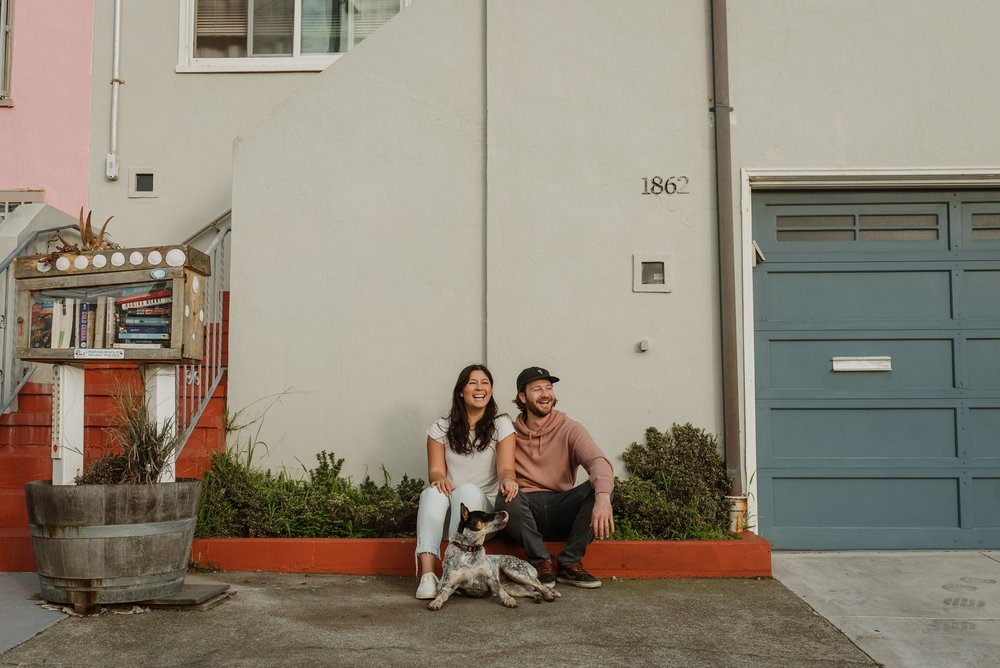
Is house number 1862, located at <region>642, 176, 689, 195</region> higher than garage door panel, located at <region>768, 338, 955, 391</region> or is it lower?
higher

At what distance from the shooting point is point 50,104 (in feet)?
27.7

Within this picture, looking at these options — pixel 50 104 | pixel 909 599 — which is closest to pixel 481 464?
pixel 909 599

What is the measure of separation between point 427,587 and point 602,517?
3.33ft

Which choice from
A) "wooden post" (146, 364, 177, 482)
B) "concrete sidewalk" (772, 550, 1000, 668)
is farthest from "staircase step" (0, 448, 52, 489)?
"concrete sidewalk" (772, 550, 1000, 668)

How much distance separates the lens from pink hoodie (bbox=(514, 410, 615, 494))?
5.39m

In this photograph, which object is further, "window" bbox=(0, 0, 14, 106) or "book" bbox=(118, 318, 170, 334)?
"window" bbox=(0, 0, 14, 106)

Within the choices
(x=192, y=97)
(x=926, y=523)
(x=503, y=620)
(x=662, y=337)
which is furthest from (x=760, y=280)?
(x=192, y=97)

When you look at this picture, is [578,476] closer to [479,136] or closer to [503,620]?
[503,620]

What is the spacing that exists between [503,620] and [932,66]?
479cm

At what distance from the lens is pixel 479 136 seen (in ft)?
Answer: 20.9

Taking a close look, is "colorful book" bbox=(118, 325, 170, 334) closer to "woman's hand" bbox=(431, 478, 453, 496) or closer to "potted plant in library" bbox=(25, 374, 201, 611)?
"potted plant in library" bbox=(25, 374, 201, 611)

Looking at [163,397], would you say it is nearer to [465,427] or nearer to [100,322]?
[100,322]

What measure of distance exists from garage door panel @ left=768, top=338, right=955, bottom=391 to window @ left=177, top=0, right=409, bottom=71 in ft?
17.2

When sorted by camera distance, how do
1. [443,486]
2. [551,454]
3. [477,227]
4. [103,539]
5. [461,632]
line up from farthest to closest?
[477,227] → [551,454] → [443,486] → [103,539] → [461,632]
